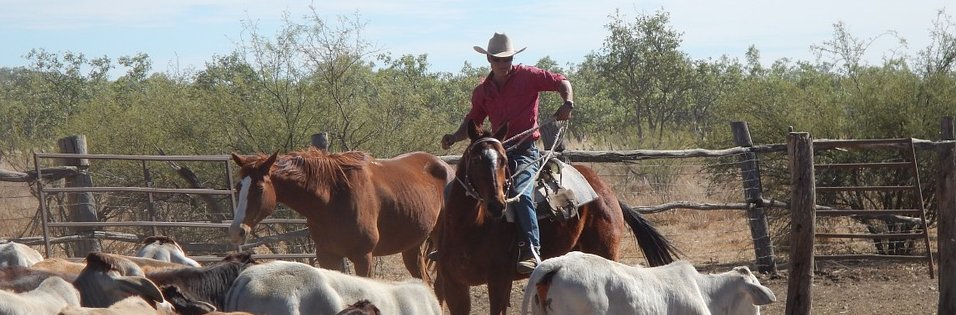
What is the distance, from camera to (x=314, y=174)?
30.9 ft

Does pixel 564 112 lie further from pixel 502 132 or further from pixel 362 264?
pixel 362 264

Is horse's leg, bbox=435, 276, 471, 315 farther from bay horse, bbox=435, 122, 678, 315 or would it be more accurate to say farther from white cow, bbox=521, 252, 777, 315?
white cow, bbox=521, 252, 777, 315

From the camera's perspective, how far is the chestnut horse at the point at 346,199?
8867 millimetres

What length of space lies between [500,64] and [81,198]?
4955mm

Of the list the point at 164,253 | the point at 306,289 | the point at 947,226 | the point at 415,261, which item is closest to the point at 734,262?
the point at 415,261

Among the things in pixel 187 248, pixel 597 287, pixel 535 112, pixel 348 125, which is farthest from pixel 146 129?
pixel 597 287

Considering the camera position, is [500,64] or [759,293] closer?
[759,293]

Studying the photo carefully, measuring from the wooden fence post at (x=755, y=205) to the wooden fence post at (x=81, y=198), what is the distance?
7.05 metres

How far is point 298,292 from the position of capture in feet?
18.4

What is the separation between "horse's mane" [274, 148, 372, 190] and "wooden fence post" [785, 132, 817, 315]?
3.37 meters

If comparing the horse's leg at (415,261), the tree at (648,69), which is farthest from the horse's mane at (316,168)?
the tree at (648,69)

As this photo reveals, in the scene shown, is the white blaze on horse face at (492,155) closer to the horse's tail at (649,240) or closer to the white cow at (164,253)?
the white cow at (164,253)

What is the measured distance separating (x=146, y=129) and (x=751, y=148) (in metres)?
7.62

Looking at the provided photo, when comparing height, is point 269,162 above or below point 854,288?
above
